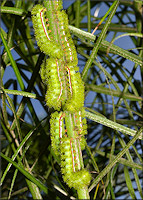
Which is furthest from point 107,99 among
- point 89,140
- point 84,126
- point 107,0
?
point 84,126

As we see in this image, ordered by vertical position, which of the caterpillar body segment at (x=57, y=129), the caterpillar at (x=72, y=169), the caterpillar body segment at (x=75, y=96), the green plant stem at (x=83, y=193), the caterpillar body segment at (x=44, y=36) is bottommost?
the green plant stem at (x=83, y=193)

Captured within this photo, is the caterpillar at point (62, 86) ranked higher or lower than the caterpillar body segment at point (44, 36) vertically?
lower

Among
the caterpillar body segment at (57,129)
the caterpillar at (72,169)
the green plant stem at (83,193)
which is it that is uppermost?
the caterpillar body segment at (57,129)

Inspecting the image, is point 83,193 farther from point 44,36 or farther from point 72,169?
point 44,36

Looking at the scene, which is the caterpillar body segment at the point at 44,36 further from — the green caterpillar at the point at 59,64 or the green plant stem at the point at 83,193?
the green plant stem at the point at 83,193

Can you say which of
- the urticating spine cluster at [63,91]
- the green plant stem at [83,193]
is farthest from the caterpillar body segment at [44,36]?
the green plant stem at [83,193]

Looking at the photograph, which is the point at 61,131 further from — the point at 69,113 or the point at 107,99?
the point at 107,99

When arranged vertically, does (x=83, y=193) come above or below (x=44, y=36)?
below

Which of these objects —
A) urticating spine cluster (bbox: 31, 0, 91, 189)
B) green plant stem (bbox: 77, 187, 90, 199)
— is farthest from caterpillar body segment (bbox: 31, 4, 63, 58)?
green plant stem (bbox: 77, 187, 90, 199)

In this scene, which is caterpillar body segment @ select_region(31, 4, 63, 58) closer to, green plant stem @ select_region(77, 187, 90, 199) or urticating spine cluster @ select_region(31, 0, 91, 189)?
urticating spine cluster @ select_region(31, 0, 91, 189)

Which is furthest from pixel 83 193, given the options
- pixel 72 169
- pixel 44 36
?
pixel 44 36
